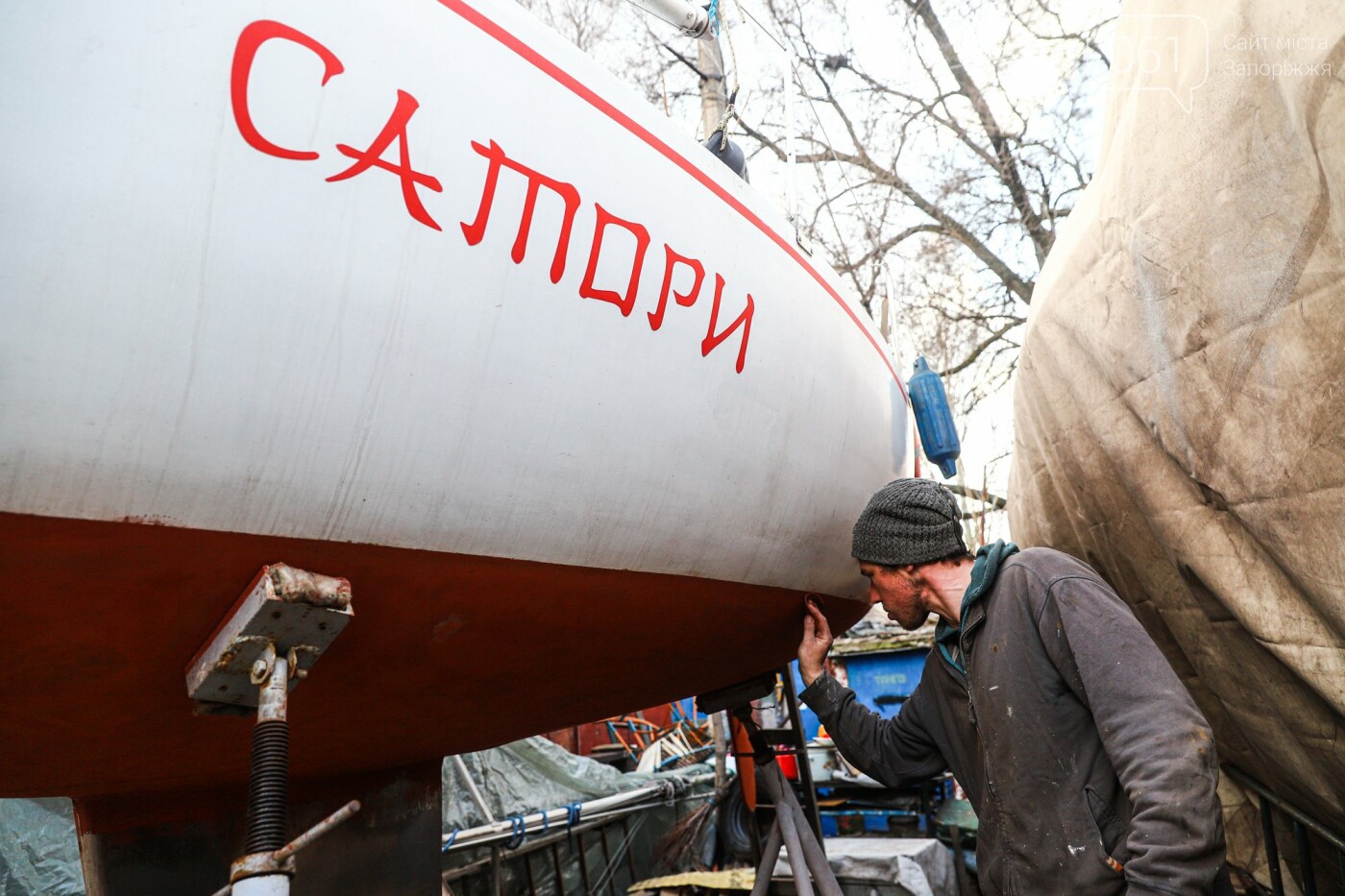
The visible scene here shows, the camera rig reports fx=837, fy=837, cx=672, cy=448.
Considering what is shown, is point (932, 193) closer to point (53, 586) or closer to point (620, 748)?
point (620, 748)

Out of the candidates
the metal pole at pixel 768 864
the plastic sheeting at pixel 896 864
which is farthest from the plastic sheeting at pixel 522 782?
the metal pole at pixel 768 864

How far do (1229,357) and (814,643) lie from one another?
95cm

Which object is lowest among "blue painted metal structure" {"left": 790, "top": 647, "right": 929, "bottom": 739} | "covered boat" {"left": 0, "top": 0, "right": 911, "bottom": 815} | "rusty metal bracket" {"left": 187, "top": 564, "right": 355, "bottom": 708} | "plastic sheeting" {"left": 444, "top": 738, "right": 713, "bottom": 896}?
"plastic sheeting" {"left": 444, "top": 738, "right": 713, "bottom": 896}

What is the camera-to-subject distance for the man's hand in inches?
71.4

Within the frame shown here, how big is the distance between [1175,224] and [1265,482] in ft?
1.46

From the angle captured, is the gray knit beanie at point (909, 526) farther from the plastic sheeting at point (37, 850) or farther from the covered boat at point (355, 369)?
the plastic sheeting at point (37, 850)

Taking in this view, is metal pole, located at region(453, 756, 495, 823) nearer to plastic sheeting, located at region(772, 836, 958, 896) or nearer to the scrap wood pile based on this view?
plastic sheeting, located at region(772, 836, 958, 896)

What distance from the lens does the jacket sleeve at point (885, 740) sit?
1.72 metres

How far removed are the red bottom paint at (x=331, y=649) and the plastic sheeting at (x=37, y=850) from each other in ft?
5.75

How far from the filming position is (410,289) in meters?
0.87

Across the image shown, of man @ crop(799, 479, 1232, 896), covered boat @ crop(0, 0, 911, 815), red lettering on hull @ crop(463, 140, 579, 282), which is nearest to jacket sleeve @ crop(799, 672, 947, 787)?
man @ crop(799, 479, 1232, 896)

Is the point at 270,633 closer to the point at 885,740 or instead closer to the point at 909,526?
the point at 909,526

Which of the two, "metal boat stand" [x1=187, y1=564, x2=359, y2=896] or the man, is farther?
the man
